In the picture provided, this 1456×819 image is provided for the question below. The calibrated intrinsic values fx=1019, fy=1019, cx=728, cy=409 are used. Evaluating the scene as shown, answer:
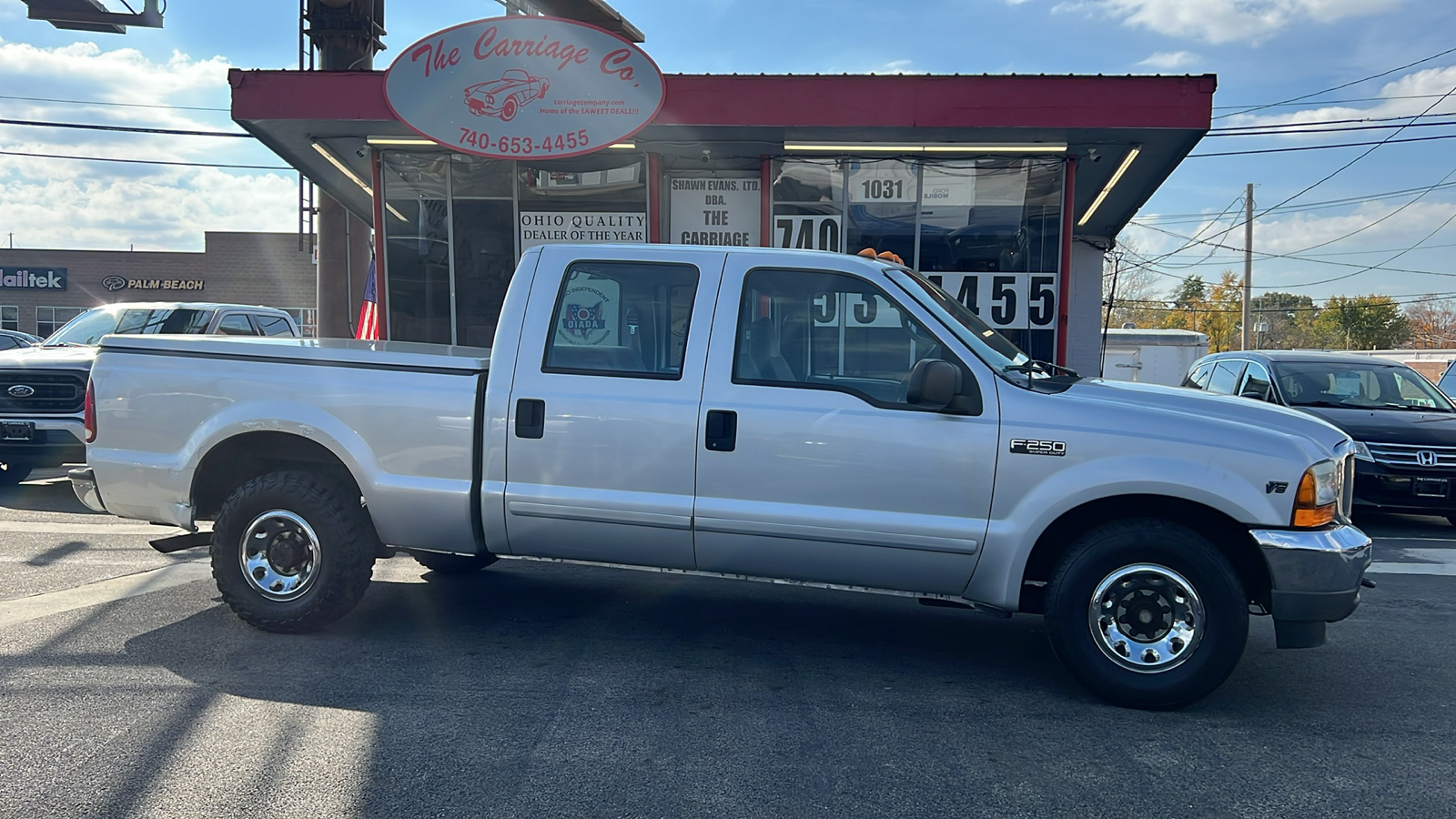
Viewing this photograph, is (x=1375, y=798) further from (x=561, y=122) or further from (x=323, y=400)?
(x=561, y=122)

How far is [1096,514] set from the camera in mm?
4484

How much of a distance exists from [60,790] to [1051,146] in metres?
10.2

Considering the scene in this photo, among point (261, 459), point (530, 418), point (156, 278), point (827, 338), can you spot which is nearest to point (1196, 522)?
point (827, 338)

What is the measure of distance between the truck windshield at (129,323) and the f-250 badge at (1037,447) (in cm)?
1010

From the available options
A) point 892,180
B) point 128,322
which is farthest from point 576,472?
point 128,322

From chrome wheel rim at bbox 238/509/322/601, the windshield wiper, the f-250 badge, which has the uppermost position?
the windshield wiper

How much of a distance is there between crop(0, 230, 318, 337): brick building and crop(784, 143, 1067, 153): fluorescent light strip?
36.6m

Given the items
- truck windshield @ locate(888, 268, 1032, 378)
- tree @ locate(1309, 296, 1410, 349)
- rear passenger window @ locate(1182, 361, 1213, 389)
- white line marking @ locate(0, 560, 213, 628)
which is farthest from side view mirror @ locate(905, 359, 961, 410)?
tree @ locate(1309, 296, 1410, 349)

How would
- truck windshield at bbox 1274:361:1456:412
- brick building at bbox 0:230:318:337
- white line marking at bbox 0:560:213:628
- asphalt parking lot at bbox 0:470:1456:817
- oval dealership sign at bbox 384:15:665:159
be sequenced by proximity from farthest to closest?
brick building at bbox 0:230:318:337 < oval dealership sign at bbox 384:15:665:159 < truck windshield at bbox 1274:361:1456:412 < white line marking at bbox 0:560:213:628 < asphalt parking lot at bbox 0:470:1456:817

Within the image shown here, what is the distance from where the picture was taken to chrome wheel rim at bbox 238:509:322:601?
203 inches

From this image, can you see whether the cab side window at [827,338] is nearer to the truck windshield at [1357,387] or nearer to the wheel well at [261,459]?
the wheel well at [261,459]

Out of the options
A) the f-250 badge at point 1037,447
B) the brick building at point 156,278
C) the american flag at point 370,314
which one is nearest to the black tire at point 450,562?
the f-250 badge at point 1037,447

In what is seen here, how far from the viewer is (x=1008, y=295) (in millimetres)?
11633

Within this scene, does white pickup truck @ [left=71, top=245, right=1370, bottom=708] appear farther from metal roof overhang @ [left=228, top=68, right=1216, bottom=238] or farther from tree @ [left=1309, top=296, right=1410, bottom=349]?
tree @ [left=1309, top=296, right=1410, bottom=349]
